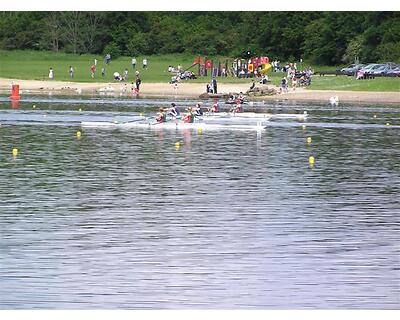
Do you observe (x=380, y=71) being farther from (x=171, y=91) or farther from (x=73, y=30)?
(x=73, y=30)

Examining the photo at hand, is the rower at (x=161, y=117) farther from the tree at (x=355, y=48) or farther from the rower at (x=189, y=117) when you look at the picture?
the tree at (x=355, y=48)

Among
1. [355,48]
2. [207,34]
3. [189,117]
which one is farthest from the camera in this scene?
[207,34]

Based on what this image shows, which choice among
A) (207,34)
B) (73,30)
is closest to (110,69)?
(207,34)

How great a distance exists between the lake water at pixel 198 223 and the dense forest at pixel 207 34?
60826mm

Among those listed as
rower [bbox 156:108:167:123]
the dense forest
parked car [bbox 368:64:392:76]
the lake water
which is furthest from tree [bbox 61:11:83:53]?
the lake water

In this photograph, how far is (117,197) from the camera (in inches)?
1061

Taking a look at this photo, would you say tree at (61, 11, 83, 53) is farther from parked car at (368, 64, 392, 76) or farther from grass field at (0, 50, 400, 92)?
parked car at (368, 64, 392, 76)

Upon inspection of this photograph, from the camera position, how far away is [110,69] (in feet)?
359

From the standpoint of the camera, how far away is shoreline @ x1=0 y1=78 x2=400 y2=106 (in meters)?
77.6

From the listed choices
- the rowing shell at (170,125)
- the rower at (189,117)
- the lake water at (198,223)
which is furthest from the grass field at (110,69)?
the lake water at (198,223)

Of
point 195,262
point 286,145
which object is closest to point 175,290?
point 195,262

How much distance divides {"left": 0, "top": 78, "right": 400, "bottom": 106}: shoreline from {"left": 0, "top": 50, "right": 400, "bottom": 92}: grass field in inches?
94.6

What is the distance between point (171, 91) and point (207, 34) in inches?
1259
